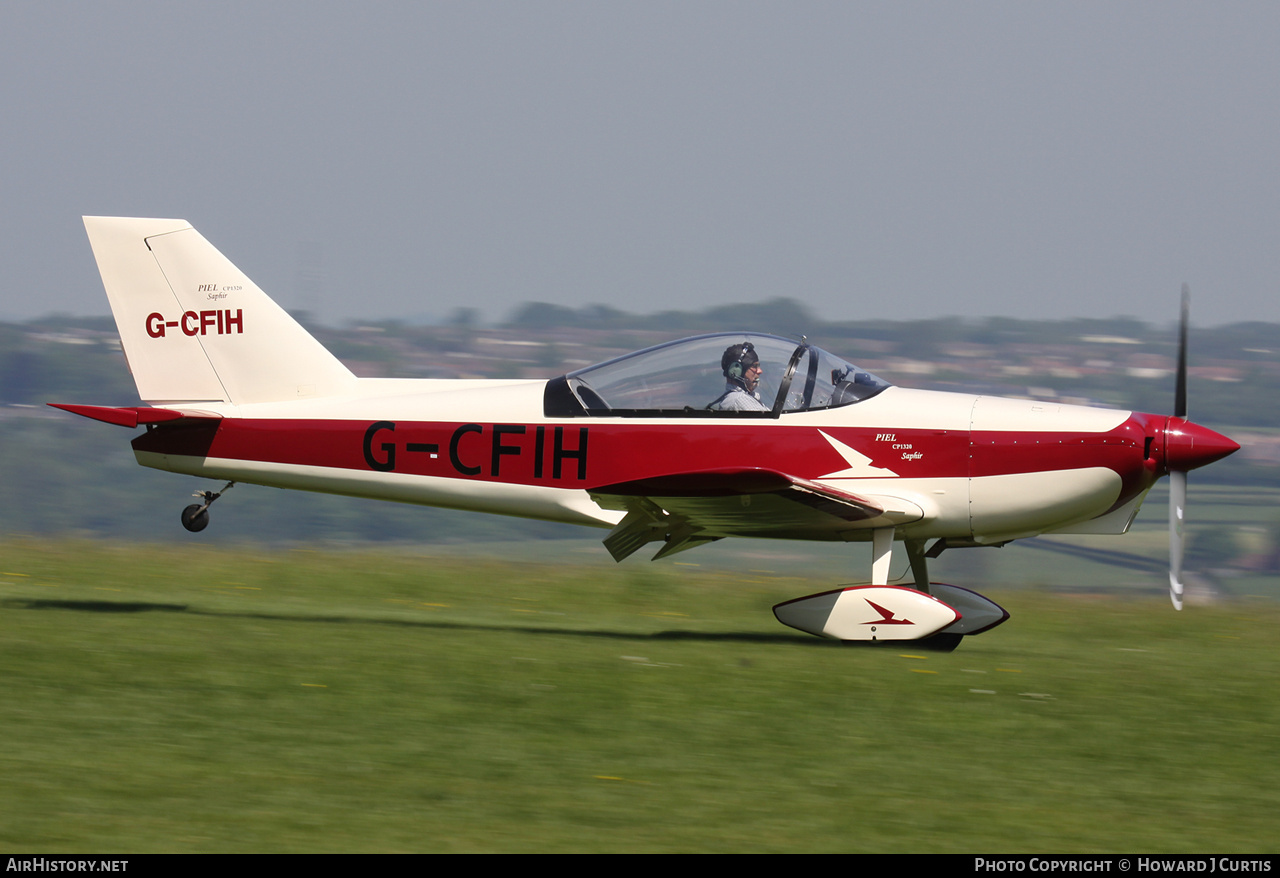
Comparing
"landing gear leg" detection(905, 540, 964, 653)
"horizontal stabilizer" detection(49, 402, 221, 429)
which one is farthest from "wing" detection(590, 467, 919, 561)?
"horizontal stabilizer" detection(49, 402, 221, 429)

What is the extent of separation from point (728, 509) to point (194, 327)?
14.9 feet

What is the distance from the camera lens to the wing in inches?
298

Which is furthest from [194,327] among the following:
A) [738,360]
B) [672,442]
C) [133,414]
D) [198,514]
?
[738,360]

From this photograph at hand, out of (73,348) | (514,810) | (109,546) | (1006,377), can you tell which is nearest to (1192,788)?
(514,810)

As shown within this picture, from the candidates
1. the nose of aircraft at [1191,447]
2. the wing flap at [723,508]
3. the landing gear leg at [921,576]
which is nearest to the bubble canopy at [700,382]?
the wing flap at [723,508]

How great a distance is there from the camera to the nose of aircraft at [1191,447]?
8016 millimetres

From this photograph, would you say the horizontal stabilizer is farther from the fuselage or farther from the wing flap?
the wing flap

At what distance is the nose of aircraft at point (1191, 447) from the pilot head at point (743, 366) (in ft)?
9.10

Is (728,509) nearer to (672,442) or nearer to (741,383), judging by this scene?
(672,442)

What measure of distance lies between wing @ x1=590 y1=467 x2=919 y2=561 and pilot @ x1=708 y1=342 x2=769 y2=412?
2.28 ft

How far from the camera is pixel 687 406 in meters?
8.55

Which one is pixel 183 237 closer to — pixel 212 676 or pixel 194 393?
pixel 194 393

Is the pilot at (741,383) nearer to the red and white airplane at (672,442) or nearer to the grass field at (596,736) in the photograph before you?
the red and white airplane at (672,442)

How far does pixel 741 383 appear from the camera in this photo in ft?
27.9
